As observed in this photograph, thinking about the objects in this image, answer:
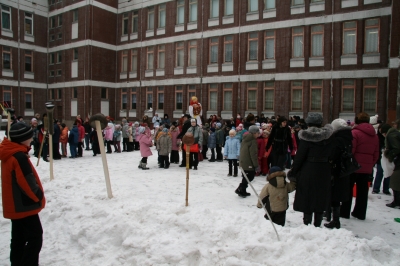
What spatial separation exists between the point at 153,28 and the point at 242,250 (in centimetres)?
2989

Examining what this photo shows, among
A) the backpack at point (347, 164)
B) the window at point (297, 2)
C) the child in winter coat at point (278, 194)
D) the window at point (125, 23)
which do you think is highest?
the window at point (125, 23)

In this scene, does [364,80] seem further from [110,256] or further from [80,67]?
[80,67]

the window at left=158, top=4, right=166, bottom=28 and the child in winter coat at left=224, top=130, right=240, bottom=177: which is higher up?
the window at left=158, top=4, right=166, bottom=28

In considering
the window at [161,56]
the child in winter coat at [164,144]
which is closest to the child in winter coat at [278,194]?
the child in winter coat at [164,144]

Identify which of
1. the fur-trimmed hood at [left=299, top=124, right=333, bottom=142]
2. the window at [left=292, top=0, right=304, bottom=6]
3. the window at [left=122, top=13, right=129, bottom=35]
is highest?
the window at [left=122, top=13, right=129, bottom=35]

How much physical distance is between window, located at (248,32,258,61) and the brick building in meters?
0.08

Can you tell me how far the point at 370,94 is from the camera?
21.9m

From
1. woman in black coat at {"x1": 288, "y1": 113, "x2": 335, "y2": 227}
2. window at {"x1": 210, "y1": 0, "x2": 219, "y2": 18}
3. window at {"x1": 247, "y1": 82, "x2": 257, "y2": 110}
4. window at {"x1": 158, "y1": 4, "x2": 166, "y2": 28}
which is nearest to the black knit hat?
woman in black coat at {"x1": 288, "y1": 113, "x2": 335, "y2": 227}

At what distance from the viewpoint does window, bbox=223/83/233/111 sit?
2715 centimetres

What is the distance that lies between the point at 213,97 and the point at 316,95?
8344mm

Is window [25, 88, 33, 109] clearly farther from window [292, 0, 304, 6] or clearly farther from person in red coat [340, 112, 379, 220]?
person in red coat [340, 112, 379, 220]

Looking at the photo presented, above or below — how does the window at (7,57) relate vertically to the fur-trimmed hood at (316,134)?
above

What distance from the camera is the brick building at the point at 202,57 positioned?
2188 centimetres

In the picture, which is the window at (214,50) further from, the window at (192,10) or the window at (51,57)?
the window at (51,57)
